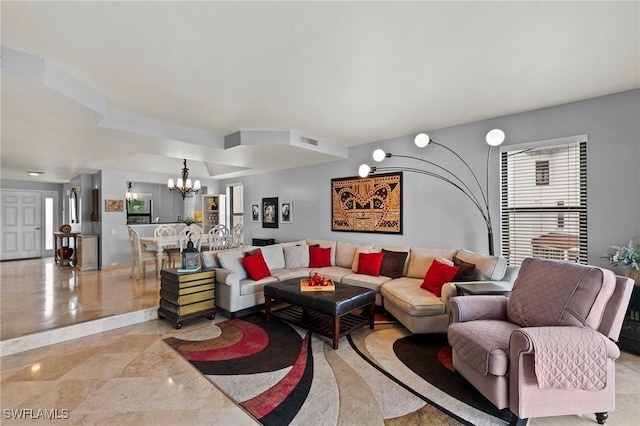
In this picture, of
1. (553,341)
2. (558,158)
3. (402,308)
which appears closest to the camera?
(553,341)

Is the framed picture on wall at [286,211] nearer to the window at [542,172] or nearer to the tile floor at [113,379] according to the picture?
the tile floor at [113,379]

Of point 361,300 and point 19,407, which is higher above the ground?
point 361,300

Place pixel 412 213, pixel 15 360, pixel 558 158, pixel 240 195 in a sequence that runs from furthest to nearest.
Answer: pixel 240 195 → pixel 412 213 → pixel 558 158 → pixel 15 360

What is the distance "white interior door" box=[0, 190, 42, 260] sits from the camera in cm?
865

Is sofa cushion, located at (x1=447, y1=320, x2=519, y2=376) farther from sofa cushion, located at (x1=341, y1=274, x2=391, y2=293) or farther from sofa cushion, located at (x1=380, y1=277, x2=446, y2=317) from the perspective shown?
sofa cushion, located at (x1=341, y1=274, x2=391, y2=293)

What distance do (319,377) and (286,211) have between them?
4.77 metres

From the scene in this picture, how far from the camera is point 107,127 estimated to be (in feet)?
12.0

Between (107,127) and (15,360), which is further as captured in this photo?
(107,127)

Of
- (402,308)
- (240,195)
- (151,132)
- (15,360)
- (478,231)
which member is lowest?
(15,360)

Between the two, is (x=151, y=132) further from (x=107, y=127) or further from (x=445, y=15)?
(x=445, y=15)

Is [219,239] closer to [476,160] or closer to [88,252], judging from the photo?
[88,252]

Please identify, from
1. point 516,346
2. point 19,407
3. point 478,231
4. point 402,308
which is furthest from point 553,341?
point 19,407

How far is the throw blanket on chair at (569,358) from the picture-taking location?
1.82 m

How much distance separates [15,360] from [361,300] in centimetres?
348
